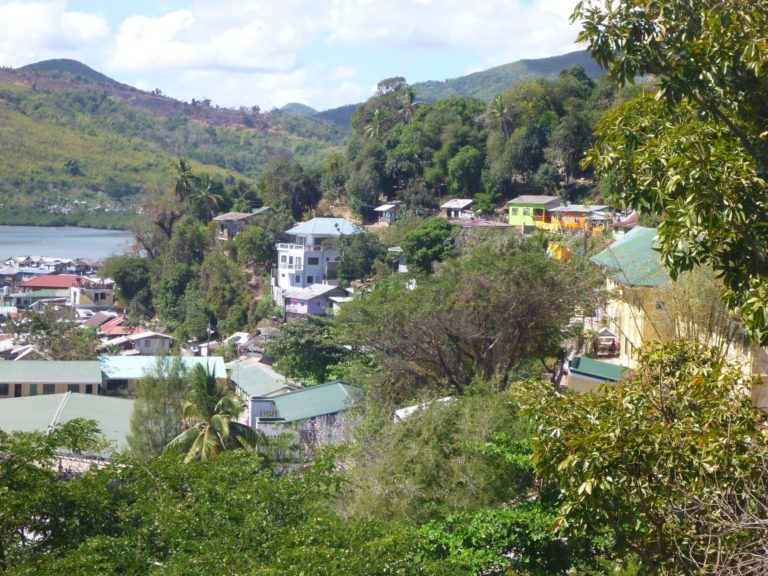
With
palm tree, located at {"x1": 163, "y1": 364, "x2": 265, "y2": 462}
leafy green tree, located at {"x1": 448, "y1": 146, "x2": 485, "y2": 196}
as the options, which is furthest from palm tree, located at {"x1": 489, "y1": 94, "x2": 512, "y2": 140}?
palm tree, located at {"x1": 163, "y1": 364, "x2": 265, "y2": 462}

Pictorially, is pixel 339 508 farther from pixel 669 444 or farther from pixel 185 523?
pixel 669 444

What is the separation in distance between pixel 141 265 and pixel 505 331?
31.0m

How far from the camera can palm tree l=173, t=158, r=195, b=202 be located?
4884 centimetres

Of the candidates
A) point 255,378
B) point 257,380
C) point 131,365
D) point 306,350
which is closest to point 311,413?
point 306,350

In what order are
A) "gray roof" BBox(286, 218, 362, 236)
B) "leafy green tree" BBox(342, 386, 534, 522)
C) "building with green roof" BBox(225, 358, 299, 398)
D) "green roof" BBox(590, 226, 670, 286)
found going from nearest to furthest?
"leafy green tree" BBox(342, 386, 534, 522)
"green roof" BBox(590, 226, 670, 286)
"building with green roof" BBox(225, 358, 299, 398)
"gray roof" BBox(286, 218, 362, 236)

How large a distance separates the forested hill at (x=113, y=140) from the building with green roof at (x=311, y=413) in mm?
44414

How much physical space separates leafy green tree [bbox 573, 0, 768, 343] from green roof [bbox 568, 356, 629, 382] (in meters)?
12.3

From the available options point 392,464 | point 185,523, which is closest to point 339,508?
point 392,464

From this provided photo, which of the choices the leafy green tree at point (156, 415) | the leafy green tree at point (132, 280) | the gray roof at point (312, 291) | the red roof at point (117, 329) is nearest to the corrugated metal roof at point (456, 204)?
the gray roof at point (312, 291)

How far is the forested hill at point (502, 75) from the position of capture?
490 ft

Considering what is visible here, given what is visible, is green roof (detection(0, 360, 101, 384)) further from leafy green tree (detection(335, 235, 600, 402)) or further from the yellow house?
the yellow house

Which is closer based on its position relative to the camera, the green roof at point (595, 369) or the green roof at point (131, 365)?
the green roof at point (595, 369)

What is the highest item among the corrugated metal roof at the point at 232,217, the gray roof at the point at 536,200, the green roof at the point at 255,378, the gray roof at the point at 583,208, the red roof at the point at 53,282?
the gray roof at the point at 536,200

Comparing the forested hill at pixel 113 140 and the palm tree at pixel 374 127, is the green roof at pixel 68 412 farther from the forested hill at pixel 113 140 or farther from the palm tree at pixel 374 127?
the forested hill at pixel 113 140
